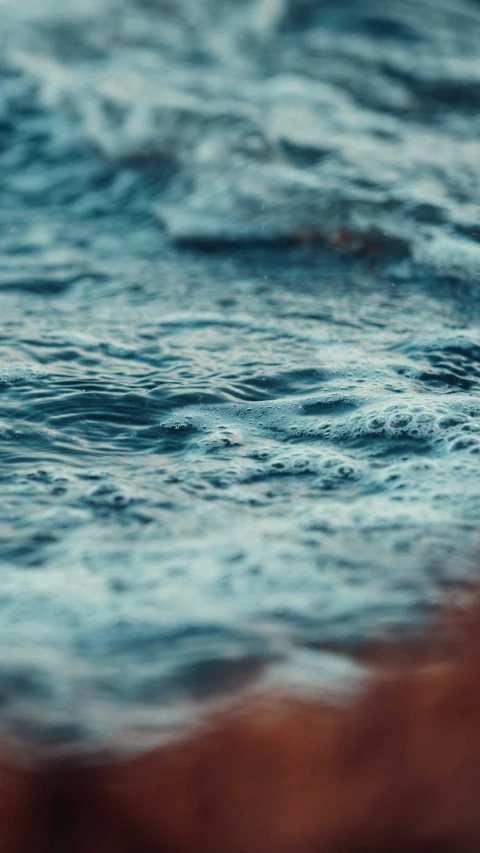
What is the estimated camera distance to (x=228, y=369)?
6.51ft

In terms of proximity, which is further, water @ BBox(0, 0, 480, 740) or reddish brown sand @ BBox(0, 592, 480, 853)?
water @ BBox(0, 0, 480, 740)

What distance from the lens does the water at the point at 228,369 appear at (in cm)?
117

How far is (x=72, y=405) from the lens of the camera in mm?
1824

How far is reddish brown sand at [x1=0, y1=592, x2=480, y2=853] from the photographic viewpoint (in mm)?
970

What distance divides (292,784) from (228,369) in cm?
110

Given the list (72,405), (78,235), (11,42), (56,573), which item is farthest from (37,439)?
(11,42)

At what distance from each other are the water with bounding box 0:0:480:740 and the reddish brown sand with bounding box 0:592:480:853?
2.0 inches

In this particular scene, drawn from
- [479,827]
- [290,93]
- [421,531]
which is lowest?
[479,827]

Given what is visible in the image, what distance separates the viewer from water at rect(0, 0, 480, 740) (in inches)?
46.0

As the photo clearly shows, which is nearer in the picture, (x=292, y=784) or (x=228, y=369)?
(x=292, y=784)

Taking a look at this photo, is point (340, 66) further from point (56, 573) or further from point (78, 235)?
point (56, 573)

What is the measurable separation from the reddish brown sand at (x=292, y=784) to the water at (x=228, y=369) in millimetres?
52

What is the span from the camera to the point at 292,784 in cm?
100

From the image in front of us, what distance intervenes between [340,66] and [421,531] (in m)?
3.41
